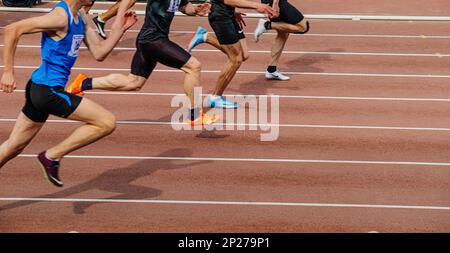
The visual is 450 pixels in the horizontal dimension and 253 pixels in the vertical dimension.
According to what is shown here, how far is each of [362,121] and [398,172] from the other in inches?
92.5

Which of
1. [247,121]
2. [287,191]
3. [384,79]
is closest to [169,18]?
[247,121]

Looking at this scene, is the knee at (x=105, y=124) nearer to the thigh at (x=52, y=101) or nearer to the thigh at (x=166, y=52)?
the thigh at (x=52, y=101)

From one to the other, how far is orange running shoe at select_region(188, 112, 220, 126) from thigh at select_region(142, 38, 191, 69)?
1052 millimetres

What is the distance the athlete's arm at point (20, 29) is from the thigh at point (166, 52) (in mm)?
3054

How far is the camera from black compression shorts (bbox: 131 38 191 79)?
12.5 meters

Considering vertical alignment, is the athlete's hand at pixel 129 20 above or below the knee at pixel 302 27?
above

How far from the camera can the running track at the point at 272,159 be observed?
33.5ft

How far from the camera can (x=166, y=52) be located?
12.5m

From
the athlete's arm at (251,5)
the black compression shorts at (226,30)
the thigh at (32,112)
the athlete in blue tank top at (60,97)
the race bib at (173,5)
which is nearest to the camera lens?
the athlete in blue tank top at (60,97)

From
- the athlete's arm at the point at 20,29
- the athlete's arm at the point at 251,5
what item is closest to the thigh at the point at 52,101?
the athlete's arm at the point at 20,29

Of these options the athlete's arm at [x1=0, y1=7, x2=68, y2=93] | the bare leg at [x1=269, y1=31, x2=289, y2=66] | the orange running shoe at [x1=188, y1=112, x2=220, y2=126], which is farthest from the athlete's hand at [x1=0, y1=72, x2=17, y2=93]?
the bare leg at [x1=269, y1=31, x2=289, y2=66]

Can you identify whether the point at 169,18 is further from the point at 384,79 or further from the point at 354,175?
the point at 384,79

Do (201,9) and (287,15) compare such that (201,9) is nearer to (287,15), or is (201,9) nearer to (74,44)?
(287,15)
